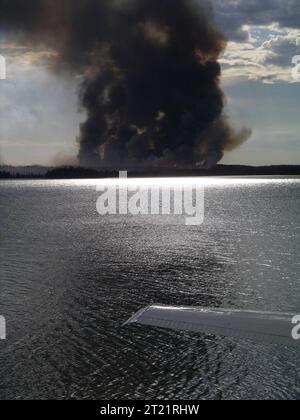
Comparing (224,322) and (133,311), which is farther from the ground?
(224,322)

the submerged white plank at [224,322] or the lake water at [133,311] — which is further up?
the submerged white plank at [224,322]

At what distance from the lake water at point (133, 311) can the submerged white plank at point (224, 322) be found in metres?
0.63

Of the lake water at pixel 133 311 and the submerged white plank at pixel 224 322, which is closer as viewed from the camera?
the lake water at pixel 133 311

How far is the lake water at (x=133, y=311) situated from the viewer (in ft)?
61.8

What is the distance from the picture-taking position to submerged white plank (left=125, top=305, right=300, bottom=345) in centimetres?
2306

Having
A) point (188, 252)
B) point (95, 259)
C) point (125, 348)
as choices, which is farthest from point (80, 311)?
point (188, 252)

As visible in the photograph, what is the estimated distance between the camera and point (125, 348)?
22641mm

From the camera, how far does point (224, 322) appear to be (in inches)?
979

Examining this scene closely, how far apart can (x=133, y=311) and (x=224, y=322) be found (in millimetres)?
6291

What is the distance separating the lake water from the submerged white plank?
25.0 inches

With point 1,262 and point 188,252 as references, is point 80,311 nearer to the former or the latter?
point 1,262

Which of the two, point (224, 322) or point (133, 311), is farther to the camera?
point (133, 311)
